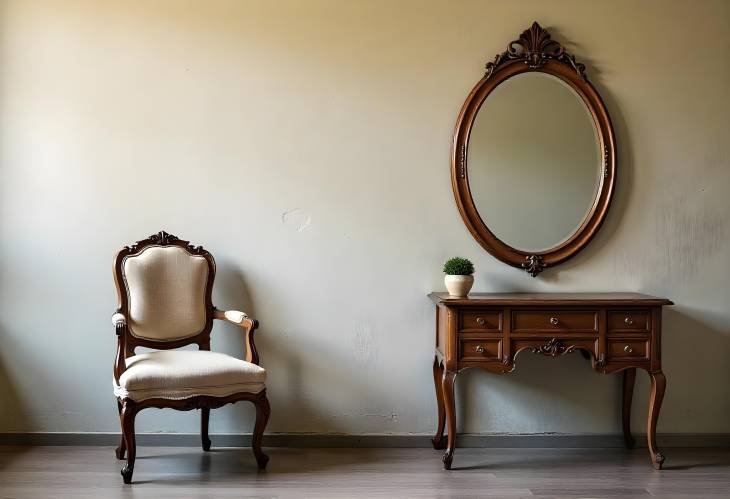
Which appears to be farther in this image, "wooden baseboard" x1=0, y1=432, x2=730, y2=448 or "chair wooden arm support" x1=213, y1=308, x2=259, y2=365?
"wooden baseboard" x1=0, y1=432, x2=730, y2=448

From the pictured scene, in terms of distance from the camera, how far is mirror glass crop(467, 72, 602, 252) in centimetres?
401

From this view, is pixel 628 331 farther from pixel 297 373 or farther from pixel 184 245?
pixel 184 245

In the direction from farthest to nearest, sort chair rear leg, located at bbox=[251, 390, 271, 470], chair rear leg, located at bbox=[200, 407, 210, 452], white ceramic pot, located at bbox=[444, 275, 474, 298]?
1. chair rear leg, located at bbox=[200, 407, 210, 452]
2. white ceramic pot, located at bbox=[444, 275, 474, 298]
3. chair rear leg, located at bbox=[251, 390, 271, 470]

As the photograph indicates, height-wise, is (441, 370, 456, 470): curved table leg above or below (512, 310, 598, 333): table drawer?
below

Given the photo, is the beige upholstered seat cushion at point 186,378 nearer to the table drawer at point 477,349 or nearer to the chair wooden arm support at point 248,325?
the chair wooden arm support at point 248,325

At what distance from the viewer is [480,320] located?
11.8ft

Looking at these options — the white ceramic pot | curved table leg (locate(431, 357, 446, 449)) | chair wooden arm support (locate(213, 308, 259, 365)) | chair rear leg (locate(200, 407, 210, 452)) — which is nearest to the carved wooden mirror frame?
the white ceramic pot

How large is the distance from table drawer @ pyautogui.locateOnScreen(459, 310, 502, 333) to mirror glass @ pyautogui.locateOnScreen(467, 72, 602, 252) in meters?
0.56

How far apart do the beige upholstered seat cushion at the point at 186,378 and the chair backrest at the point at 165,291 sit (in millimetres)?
283

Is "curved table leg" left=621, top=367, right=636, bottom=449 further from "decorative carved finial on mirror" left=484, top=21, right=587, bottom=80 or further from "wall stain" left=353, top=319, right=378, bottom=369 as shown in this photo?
"decorative carved finial on mirror" left=484, top=21, right=587, bottom=80

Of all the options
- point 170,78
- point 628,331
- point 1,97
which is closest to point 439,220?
point 628,331

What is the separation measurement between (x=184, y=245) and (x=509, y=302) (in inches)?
65.2

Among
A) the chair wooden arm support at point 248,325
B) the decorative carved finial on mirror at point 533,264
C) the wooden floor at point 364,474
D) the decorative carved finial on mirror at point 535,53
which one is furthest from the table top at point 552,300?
the decorative carved finial on mirror at point 535,53

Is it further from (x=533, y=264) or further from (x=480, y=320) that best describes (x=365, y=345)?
(x=533, y=264)
